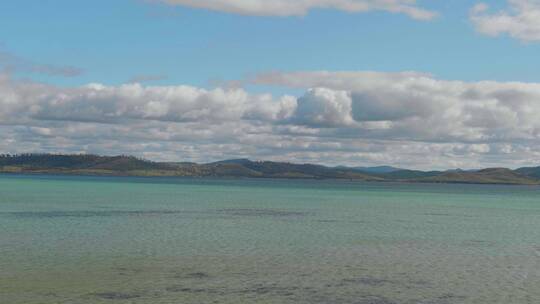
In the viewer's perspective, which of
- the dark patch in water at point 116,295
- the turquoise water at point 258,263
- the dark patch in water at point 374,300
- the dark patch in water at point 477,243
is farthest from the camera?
the dark patch in water at point 477,243

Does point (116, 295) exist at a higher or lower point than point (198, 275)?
lower

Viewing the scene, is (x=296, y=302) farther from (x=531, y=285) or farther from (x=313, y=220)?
(x=313, y=220)

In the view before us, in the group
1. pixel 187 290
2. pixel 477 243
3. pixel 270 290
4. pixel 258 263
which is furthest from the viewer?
pixel 477 243

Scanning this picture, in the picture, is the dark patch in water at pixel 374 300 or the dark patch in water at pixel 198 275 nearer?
the dark patch in water at pixel 374 300

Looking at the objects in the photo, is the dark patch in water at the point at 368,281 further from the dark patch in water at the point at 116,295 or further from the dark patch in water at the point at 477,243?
the dark patch in water at the point at 477,243

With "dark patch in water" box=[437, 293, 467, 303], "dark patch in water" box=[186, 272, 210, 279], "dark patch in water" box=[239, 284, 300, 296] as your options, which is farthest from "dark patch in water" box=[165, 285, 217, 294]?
"dark patch in water" box=[437, 293, 467, 303]

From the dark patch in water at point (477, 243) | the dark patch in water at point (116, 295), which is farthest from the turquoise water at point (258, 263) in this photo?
the dark patch in water at point (477, 243)

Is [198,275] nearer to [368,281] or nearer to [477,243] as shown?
[368,281]

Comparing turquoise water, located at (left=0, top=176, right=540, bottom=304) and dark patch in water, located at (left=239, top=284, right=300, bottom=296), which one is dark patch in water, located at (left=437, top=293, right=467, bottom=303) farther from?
dark patch in water, located at (left=239, top=284, right=300, bottom=296)

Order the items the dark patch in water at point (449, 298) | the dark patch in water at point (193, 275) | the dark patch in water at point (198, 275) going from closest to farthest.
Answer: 1. the dark patch in water at point (449, 298)
2. the dark patch in water at point (193, 275)
3. the dark patch in water at point (198, 275)

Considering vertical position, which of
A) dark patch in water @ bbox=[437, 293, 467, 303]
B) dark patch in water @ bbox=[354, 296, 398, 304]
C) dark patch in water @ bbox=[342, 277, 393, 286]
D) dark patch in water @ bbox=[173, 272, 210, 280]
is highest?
dark patch in water @ bbox=[173, 272, 210, 280]

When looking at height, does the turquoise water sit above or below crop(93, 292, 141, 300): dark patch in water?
above

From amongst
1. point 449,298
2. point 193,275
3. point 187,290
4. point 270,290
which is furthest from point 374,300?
point 193,275

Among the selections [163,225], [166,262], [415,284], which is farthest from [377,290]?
[163,225]
